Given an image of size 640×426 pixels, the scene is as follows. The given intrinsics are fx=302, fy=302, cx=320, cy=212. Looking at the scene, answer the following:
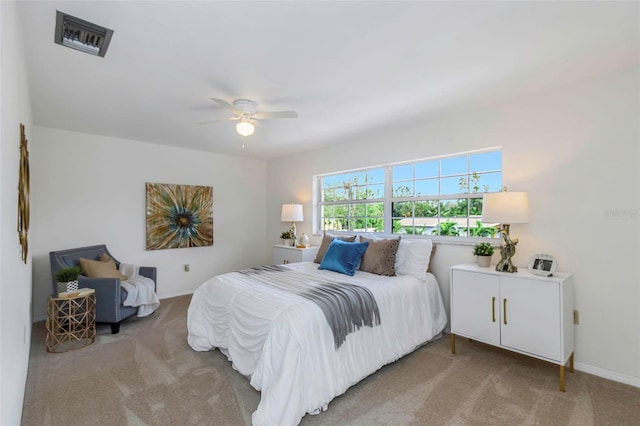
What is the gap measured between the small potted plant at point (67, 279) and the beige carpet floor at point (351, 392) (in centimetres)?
58

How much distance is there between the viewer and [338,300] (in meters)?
2.32

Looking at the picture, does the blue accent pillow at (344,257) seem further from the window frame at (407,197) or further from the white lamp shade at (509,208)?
the white lamp shade at (509,208)

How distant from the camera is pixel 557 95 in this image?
2658mm

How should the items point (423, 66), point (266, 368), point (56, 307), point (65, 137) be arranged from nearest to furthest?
point (266, 368) < point (423, 66) < point (56, 307) < point (65, 137)

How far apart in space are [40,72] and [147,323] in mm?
2710

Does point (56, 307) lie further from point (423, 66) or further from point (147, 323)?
point (423, 66)

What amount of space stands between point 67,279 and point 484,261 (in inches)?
165

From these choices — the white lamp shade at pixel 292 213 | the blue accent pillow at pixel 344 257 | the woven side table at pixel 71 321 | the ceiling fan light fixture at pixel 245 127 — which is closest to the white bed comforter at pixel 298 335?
the blue accent pillow at pixel 344 257

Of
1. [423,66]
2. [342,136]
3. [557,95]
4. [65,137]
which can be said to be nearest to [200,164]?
[65,137]

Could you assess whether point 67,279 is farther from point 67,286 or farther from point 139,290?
point 139,290

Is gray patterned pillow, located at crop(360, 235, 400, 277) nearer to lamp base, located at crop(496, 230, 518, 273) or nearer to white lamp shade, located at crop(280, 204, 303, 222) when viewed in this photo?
lamp base, located at crop(496, 230, 518, 273)

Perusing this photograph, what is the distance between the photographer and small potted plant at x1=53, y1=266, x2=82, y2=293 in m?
3.11

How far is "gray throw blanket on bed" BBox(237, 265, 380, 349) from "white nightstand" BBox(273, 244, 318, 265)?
1584 mm

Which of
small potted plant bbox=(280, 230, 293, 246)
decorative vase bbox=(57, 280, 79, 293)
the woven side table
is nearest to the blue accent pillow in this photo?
small potted plant bbox=(280, 230, 293, 246)
